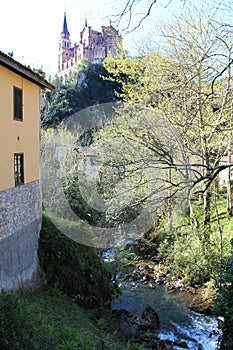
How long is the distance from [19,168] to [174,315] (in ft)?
23.9

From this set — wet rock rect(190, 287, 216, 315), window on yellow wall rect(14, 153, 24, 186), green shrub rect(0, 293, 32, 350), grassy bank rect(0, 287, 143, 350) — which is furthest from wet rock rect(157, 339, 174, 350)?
window on yellow wall rect(14, 153, 24, 186)

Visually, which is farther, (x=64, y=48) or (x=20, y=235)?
(x=64, y=48)

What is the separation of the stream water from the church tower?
4343cm

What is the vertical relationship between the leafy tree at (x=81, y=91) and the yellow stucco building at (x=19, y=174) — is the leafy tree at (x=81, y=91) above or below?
above

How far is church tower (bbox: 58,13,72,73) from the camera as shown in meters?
50.7

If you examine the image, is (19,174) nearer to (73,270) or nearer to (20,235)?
(20,235)

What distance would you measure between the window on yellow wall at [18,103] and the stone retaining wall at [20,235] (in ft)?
6.99

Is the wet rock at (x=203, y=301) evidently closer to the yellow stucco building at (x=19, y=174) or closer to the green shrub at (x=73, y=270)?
the green shrub at (x=73, y=270)

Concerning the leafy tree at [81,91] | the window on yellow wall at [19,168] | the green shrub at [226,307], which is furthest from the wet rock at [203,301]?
the leafy tree at [81,91]

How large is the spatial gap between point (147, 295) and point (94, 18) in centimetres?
1081

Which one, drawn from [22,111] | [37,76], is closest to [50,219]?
[22,111]

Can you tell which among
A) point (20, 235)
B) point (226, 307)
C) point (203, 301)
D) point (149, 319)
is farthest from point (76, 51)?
point (226, 307)

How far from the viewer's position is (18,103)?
32.0 feet

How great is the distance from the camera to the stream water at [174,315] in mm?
10086
